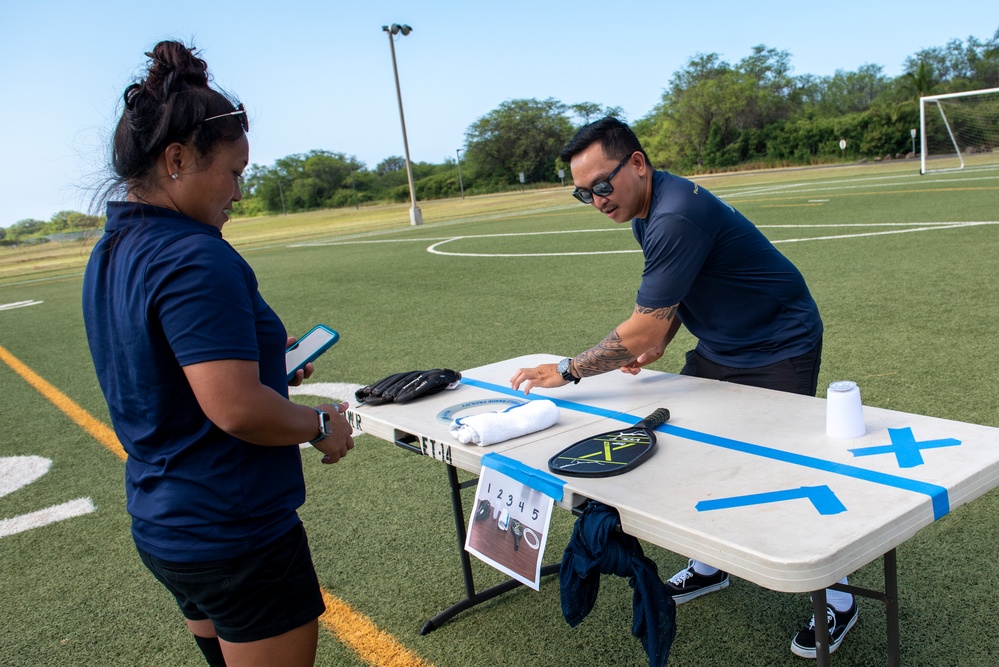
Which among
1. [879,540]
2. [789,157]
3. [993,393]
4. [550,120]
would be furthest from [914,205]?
[550,120]

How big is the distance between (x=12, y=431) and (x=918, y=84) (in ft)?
195

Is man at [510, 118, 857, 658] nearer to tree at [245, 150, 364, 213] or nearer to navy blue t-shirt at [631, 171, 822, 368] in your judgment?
navy blue t-shirt at [631, 171, 822, 368]

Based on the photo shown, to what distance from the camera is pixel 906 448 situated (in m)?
2.02

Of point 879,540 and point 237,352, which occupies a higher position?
point 237,352

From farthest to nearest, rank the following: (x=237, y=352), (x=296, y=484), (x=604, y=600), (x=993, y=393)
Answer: (x=993, y=393) < (x=604, y=600) < (x=296, y=484) < (x=237, y=352)

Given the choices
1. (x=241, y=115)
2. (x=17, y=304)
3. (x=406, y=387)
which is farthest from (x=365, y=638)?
(x=17, y=304)

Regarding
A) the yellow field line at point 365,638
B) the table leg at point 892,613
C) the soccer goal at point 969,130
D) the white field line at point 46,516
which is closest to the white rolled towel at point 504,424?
the yellow field line at point 365,638

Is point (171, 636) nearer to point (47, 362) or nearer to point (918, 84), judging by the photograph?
point (47, 362)

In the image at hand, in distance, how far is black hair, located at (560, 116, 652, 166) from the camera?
2.91m

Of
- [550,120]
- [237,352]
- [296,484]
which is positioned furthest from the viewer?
[550,120]

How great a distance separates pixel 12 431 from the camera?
20.6 feet

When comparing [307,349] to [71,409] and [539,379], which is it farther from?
[71,409]

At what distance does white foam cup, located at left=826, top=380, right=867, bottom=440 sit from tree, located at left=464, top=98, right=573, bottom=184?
8854 cm

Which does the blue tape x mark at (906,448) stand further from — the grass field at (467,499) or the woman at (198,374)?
the woman at (198,374)
